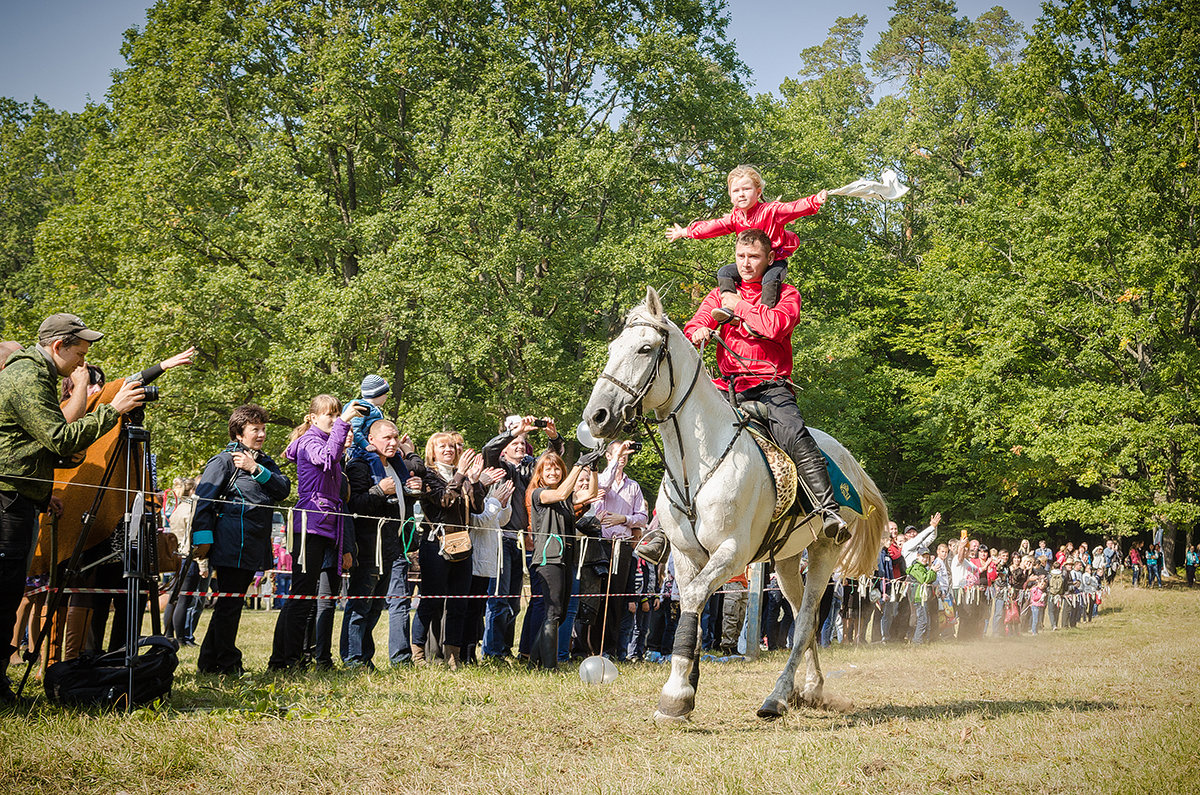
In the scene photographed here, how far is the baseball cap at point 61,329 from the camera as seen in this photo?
581cm

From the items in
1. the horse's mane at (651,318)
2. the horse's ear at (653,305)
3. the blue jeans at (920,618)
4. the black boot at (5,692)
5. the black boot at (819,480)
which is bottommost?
the blue jeans at (920,618)

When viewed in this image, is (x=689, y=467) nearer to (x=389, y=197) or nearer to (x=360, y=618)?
(x=360, y=618)

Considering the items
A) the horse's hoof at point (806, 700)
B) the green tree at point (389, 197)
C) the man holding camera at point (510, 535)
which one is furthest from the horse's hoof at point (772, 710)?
the green tree at point (389, 197)

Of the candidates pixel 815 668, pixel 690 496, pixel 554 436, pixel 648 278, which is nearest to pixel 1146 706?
pixel 815 668

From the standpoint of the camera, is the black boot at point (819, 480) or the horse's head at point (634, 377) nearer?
the horse's head at point (634, 377)

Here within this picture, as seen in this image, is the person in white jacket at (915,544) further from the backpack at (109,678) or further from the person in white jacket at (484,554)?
the backpack at (109,678)

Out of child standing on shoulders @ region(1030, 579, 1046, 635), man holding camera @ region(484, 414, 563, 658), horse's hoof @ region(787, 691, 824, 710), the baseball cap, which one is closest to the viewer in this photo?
the baseball cap

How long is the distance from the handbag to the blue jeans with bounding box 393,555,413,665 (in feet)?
1.54

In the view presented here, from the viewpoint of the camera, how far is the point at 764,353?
7.21 metres

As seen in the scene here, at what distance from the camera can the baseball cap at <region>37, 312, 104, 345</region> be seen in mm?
5812

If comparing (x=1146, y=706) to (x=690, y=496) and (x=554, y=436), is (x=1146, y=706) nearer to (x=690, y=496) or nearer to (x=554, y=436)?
Answer: (x=690, y=496)

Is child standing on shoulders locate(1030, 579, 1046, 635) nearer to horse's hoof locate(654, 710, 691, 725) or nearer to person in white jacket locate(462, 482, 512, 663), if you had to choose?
person in white jacket locate(462, 482, 512, 663)

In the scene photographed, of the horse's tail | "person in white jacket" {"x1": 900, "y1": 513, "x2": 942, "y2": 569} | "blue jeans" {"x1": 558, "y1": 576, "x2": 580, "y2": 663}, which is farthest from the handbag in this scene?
"person in white jacket" {"x1": 900, "y1": 513, "x2": 942, "y2": 569}

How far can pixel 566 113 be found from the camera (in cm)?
2617
